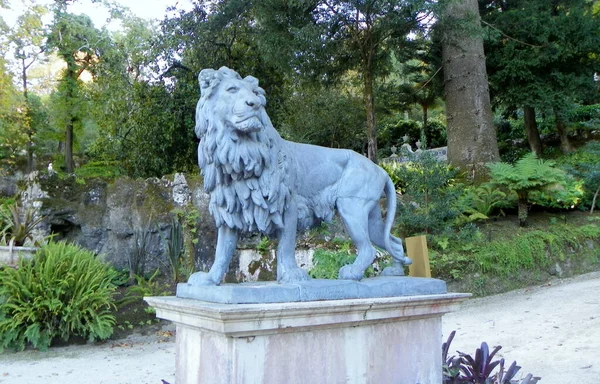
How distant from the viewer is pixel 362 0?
28.5 ft

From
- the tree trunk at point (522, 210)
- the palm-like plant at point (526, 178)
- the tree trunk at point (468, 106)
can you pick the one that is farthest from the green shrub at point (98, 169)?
the tree trunk at point (522, 210)

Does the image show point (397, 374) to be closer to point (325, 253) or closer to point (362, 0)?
point (325, 253)

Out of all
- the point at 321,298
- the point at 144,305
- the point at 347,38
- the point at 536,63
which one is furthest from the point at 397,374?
the point at 536,63

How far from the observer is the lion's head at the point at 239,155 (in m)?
2.71

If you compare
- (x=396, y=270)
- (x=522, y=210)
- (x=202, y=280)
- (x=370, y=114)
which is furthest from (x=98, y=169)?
(x=202, y=280)

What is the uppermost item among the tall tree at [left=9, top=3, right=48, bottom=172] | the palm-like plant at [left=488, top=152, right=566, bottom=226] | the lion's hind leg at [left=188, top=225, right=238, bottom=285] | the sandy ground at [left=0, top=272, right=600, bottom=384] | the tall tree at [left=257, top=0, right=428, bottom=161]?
the tall tree at [left=9, top=3, right=48, bottom=172]

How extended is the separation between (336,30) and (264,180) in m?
7.16

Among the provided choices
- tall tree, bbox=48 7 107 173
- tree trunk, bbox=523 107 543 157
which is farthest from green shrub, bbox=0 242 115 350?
tree trunk, bbox=523 107 543 157

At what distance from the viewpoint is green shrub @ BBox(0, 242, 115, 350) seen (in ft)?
20.8

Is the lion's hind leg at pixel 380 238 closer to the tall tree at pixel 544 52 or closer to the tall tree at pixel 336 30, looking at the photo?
the tall tree at pixel 336 30

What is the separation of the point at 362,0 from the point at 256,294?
23.8ft

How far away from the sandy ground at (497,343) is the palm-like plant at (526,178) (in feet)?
5.67

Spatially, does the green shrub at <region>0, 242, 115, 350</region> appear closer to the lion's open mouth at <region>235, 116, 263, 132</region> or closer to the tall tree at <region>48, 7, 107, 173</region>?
the lion's open mouth at <region>235, 116, 263, 132</region>

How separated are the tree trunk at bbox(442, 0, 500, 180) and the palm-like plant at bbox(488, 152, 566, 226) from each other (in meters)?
1.81
